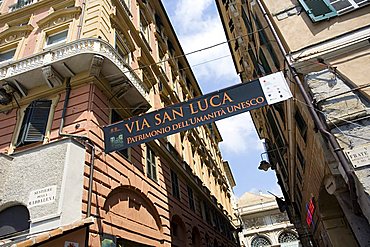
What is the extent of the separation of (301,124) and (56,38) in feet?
31.6

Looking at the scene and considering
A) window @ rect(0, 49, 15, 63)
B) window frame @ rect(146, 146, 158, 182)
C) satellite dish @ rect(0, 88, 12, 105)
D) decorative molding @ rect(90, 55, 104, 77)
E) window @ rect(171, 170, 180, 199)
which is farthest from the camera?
window @ rect(171, 170, 180, 199)

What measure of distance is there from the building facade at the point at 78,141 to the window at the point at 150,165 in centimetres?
5

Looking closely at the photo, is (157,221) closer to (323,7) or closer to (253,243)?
(323,7)

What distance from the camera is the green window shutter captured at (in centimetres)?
728

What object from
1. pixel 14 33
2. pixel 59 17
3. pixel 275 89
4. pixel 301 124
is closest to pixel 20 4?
pixel 14 33

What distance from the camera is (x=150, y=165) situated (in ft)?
35.6

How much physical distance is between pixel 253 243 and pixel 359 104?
39.6 m

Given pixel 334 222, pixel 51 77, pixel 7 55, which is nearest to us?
pixel 51 77

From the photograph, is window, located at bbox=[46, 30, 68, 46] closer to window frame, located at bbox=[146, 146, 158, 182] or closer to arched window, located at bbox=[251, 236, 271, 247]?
window frame, located at bbox=[146, 146, 158, 182]

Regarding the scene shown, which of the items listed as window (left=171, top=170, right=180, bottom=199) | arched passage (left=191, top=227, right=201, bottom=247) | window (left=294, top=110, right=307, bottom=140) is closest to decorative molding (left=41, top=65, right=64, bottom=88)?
window (left=171, top=170, right=180, bottom=199)

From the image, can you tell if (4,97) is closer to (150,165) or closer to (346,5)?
(150,165)

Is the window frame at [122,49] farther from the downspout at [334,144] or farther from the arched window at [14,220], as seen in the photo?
the arched window at [14,220]

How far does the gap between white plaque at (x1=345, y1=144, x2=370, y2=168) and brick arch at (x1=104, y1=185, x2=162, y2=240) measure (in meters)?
6.02

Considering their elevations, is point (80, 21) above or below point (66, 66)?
above
